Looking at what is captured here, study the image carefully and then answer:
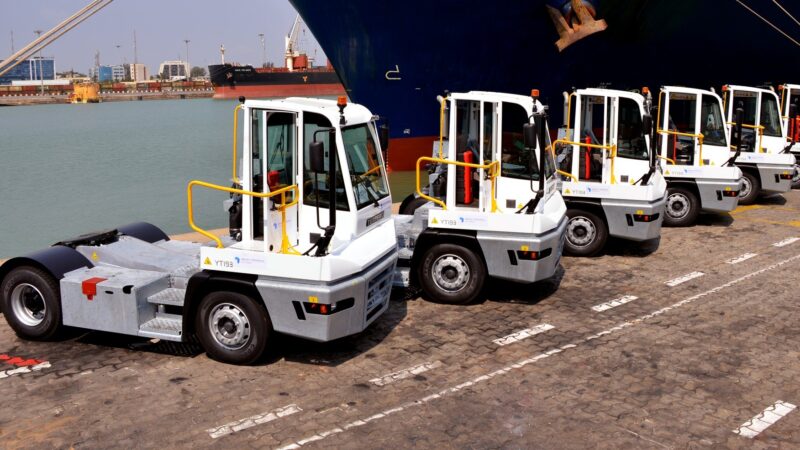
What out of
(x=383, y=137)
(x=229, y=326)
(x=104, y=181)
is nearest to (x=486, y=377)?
(x=229, y=326)

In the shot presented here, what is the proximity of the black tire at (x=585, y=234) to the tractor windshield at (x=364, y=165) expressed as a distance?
4540 millimetres

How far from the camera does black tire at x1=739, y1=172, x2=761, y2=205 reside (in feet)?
54.4

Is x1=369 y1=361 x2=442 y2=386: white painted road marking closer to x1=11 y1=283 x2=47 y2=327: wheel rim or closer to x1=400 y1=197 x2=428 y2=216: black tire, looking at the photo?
x1=11 y1=283 x2=47 y2=327: wheel rim

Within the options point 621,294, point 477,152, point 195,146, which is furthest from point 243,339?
point 195,146

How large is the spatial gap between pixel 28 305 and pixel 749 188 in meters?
14.5

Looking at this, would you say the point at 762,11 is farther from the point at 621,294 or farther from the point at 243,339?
the point at 243,339

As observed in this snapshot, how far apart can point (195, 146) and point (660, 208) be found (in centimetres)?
3733

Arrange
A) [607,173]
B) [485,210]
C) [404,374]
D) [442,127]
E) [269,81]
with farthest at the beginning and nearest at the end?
[269,81] < [607,173] < [442,127] < [485,210] < [404,374]

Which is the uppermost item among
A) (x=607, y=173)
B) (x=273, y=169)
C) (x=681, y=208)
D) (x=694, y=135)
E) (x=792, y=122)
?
(x=792, y=122)

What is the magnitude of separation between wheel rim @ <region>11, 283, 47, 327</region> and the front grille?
3.45 m

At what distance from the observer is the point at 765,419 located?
629 cm

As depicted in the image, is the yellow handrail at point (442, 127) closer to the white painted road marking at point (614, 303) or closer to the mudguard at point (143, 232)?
the white painted road marking at point (614, 303)

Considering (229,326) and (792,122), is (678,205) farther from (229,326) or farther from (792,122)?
(229,326)

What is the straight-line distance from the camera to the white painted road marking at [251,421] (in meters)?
6.00
